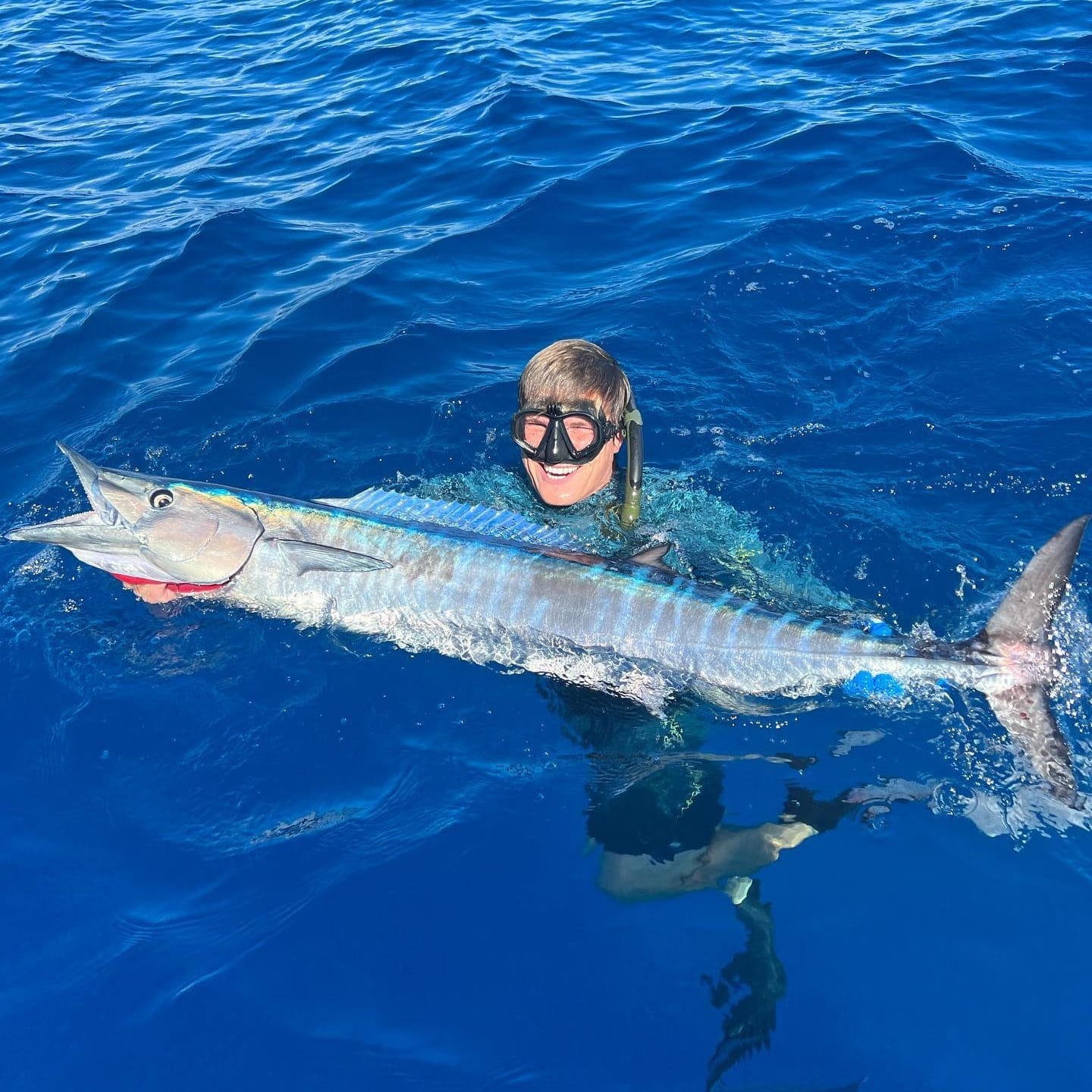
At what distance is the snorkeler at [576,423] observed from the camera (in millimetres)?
5062

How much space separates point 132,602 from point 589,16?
13075 millimetres

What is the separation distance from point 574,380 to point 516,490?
3.34 ft

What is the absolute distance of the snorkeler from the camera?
5.06 metres

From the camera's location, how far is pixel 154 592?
5.07 metres

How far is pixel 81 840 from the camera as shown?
14.0ft

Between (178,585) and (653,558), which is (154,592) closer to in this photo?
(178,585)

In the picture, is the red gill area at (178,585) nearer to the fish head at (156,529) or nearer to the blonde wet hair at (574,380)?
the fish head at (156,529)

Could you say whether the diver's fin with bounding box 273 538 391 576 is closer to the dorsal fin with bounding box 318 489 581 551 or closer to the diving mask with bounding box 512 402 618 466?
the dorsal fin with bounding box 318 489 581 551

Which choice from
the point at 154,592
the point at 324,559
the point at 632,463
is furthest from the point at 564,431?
the point at 154,592

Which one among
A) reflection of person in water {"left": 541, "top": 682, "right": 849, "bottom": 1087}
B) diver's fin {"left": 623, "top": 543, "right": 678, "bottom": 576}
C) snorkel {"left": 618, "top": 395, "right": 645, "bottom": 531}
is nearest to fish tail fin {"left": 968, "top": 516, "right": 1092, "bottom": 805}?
reflection of person in water {"left": 541, "top": 682, "right": 849, "bottom": 1087}

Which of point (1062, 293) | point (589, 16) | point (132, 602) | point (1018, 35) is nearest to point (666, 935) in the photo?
point (132, 602)

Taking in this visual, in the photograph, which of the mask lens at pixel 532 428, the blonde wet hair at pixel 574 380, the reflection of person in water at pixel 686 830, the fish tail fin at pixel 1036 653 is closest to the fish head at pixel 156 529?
the mask lens at pixel 532 428

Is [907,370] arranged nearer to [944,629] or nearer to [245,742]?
[944,629]

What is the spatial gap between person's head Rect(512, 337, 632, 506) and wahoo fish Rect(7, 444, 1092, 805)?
378 mm
